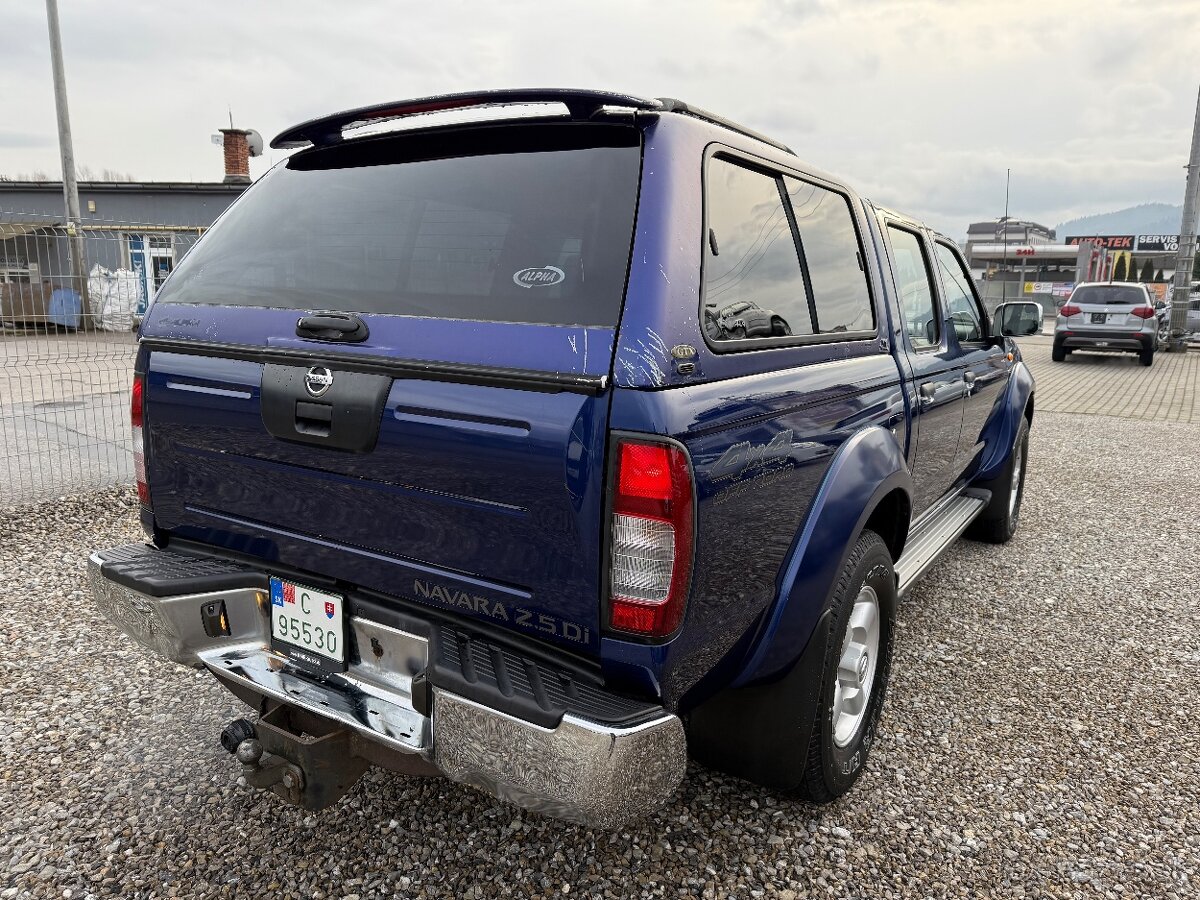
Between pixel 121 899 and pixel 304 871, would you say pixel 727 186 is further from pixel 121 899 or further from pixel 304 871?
pixel 121 899

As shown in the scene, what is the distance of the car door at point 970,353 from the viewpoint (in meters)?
3.98

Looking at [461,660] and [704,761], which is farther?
[704,761]

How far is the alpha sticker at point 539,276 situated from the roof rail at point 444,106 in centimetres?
39

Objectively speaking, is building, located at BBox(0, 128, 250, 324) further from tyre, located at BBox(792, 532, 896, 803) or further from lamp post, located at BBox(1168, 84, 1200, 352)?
lamp post, located at BBox(1168, 84, 1200, 352)

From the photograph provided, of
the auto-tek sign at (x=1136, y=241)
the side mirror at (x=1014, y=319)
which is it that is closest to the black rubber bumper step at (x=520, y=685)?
the side mirror at (x=1014, y=319)

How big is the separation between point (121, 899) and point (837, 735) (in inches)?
78.8

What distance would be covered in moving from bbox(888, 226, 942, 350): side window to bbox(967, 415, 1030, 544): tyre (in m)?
1.50

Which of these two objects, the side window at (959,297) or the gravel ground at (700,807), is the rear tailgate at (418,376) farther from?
the side window at (959,297)

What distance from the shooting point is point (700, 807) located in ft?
8.34

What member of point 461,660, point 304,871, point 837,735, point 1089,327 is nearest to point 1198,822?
point 837,735

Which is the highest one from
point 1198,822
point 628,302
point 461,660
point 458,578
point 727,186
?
point 727,186

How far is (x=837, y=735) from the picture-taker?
101 inches

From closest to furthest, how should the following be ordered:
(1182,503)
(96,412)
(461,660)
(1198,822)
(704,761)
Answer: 1. (461,660)
2. (704,761)
3. (1198,822)
4. (1182,503)
5. (96,412)

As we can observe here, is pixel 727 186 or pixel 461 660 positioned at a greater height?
pixel 727 186
